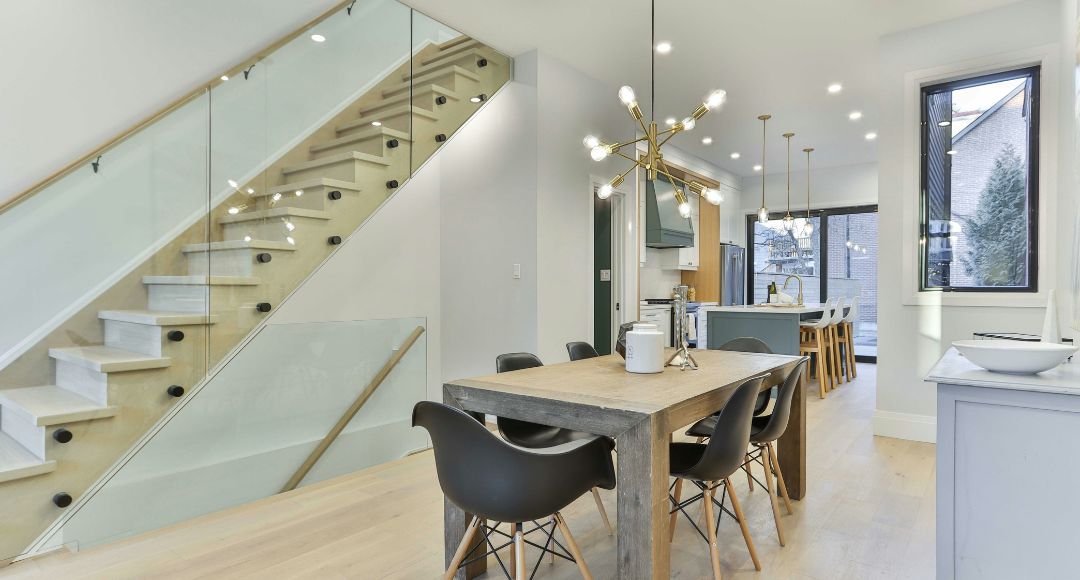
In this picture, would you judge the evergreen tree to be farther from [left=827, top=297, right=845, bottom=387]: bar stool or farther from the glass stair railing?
the glass stair railing

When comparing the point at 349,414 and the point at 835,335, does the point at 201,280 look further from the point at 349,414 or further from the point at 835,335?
the point at 835,335

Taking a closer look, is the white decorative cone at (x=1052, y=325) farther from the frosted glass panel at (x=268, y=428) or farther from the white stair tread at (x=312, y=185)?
the white stair tread at (x=312, y=185)

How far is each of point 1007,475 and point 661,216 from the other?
17.7ft

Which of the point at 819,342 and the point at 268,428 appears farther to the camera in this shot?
the point at 819,342

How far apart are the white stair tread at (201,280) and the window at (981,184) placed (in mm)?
4434

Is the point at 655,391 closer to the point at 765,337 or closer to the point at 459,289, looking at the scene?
the point at 459,289

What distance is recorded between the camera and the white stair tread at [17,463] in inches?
85.9

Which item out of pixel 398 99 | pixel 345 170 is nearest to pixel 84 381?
pixel 345 170

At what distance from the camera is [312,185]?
3139 mm

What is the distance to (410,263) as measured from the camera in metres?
4.65

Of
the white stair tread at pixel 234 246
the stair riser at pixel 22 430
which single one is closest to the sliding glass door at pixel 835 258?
the white stair tread at pixel 234 246

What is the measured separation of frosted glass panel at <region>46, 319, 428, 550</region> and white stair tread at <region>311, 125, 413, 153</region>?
1.03 metres

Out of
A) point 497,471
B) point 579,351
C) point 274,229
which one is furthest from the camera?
point 579,351

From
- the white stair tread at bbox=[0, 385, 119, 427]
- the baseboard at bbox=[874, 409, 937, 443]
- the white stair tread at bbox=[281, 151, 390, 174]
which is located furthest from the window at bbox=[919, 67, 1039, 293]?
the white stair tread at bbox=[0, 385, 119, 427]
